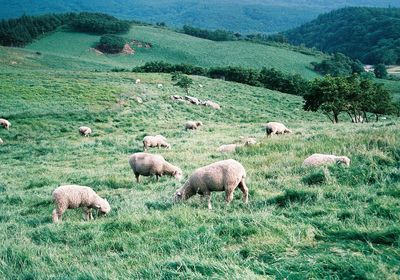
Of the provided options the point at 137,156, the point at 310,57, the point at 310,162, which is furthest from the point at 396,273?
the point at 310,57

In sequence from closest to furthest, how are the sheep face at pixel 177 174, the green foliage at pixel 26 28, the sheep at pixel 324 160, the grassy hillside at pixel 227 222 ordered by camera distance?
the grassy hillside at pixel 227 222 → the sheep at pixel 324 160 → the sheep face at pixel 177 174 → the green foliage at pixel 26 28

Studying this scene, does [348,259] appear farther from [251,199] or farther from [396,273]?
[251,199]

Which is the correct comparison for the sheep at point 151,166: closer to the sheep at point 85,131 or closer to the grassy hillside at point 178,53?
the sheep at point 85,131

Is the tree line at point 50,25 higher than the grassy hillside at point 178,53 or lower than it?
higher

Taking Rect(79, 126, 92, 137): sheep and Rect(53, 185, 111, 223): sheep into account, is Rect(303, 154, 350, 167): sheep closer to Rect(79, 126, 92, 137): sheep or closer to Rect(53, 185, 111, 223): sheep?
Rect(53, 185, 111, 223): sheep

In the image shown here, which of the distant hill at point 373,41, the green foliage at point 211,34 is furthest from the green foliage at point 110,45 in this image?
the distant hill at point 373,41

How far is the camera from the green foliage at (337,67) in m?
114

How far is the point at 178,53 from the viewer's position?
389ft

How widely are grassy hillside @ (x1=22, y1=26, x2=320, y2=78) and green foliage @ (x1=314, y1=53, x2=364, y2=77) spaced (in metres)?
4.31

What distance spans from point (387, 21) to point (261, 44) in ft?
278

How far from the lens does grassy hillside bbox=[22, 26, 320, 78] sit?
109312 millimetres

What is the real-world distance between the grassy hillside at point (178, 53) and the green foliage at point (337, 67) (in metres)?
4.31

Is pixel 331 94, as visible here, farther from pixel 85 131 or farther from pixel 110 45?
pixel 110 45

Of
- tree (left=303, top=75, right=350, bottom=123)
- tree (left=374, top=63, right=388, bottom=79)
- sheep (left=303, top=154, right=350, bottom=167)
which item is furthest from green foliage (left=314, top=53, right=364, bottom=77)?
sheep (left=303, top=154, right=350, bottom=167)
